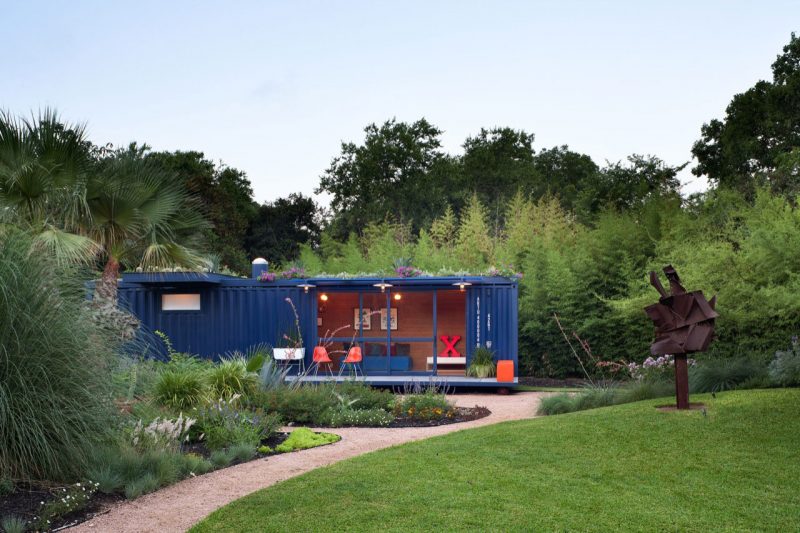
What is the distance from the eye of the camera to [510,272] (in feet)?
48.2

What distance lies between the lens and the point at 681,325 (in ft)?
28.9

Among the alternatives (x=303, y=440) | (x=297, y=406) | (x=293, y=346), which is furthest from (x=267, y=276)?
(x=303, y=440)

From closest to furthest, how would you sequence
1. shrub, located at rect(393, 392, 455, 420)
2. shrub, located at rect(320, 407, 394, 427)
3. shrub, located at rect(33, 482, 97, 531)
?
shrub, located at rect(33, 482, 97, 531), shrub, located at rect(320, 407, 394, 427), shrub, located at rect(393, 392, 455, 420)

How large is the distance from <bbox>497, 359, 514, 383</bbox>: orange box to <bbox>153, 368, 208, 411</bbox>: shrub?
655 centimetres

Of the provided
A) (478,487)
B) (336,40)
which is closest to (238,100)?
(336,40)

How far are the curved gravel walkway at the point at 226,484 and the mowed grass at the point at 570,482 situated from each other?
0.95ft

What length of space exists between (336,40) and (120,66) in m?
3.95

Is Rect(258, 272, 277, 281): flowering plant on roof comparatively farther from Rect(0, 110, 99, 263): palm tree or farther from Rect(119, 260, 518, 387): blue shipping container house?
Rect(0, 110, 99, 263): palm tree

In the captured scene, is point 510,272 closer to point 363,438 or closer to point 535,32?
point 535,32

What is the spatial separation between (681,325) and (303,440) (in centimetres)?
449

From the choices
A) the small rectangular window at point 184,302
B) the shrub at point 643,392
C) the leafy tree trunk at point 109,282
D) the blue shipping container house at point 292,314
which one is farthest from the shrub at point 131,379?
the small rectangular window at point 184,302

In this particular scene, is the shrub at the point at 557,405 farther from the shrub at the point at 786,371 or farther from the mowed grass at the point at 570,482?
the shrub at the point at 786,371

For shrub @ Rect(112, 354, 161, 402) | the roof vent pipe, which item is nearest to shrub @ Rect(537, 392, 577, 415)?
shrub @ Rect(112, 354, 161, 402)

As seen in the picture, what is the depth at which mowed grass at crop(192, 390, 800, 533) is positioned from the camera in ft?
16.5
